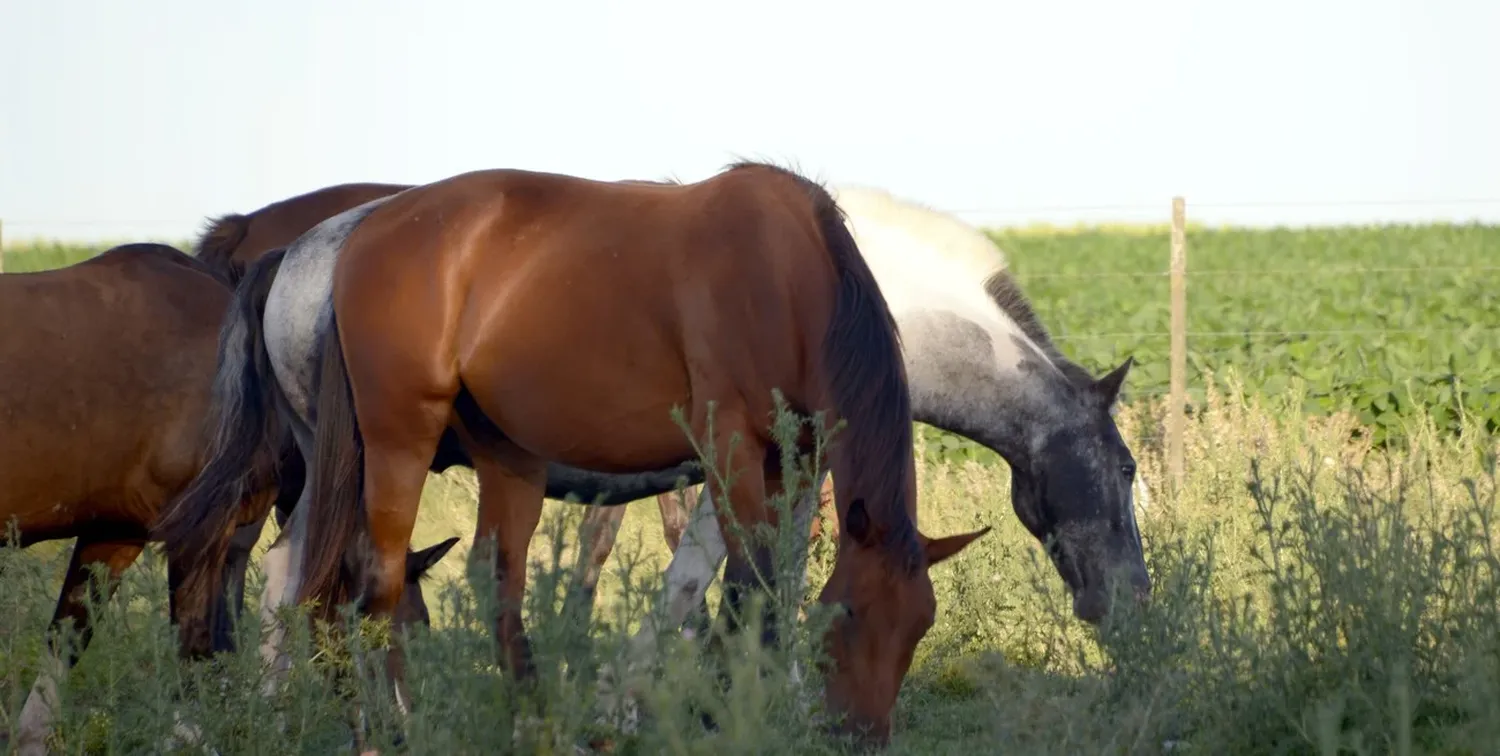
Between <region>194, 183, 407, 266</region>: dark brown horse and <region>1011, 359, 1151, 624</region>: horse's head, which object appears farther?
<region>194, 183, 407, 266</region>: dark brown horse

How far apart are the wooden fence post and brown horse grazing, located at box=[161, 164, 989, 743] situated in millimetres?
A: 4429

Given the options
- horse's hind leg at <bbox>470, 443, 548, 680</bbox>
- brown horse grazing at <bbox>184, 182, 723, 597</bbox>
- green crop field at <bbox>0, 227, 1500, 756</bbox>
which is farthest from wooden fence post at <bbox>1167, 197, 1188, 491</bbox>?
horse's hind leg at <bbox>470, 443, 548, 680</bbox>

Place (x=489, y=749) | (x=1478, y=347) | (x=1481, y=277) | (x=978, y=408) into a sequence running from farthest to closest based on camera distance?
(x=1481, y=277) < (x=1478, y=347) < (x=978, y=408) < (x=489, y=749)

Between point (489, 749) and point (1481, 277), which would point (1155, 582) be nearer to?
point (489, 749)

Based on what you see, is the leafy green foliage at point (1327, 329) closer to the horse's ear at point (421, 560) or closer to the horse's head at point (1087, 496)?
the horse's head at point (1087, 496)

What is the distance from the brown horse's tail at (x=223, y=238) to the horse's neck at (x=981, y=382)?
3354 mm

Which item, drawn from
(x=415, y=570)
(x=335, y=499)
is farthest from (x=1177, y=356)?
(x=335, y=499)

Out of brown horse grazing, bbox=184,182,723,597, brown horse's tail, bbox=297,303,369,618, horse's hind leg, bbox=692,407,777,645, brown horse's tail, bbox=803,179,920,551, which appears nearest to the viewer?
brown horse's tail, bbox=803,179,920,551

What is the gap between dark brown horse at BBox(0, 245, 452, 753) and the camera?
5391 mm

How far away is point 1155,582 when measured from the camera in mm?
5273

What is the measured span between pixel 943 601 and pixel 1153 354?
29.0 feet

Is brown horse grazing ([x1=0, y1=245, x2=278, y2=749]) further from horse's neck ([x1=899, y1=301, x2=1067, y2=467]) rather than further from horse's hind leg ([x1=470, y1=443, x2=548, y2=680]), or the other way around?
horse's neck ([x1=899, y1=301, x2=1067, y2=467])

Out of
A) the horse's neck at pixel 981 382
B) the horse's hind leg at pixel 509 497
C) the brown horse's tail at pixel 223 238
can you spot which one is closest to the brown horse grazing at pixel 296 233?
the brown horse's tail at pixel 223 238

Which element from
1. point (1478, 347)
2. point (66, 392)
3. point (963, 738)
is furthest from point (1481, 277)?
point (66, 392)
